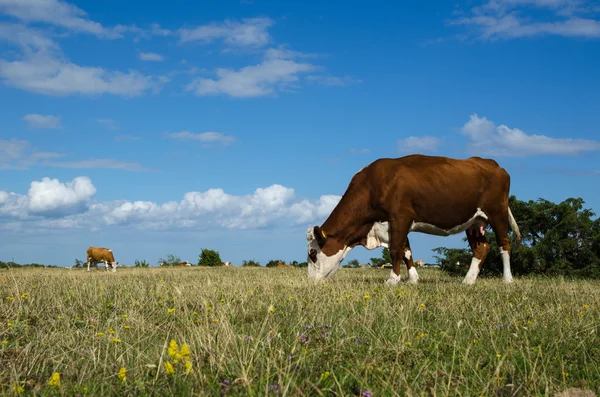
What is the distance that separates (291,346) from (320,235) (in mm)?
8138

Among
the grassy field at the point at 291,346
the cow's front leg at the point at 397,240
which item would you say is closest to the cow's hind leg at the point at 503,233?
the cow's front leg at the point at 397,240

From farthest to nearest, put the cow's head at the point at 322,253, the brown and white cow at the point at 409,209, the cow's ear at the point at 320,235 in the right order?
1. the cow's head at the point at 322,253
2. the cow's ear at the point at 320,235
3. the brown and white cow at the point at 409,209

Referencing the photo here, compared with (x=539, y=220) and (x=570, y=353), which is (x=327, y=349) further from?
(x=539, y=220)

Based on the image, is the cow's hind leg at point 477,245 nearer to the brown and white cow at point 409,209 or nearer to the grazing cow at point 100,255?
the brown and white cow at point 409,209

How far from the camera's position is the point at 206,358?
14.1 ft

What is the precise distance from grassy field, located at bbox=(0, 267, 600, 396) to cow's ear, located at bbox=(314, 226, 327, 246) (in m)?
4.12

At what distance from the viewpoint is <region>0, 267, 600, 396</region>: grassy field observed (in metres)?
3.78

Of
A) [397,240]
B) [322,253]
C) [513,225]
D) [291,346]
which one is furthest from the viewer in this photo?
[513,225]

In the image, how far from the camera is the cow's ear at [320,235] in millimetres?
12530

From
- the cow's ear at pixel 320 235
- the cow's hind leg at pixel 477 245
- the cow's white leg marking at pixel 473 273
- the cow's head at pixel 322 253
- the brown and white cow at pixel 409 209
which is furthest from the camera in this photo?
the cow's hind leg at pixel 477 245

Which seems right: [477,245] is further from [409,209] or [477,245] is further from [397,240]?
[397,240]

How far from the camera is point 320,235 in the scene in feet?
41.8

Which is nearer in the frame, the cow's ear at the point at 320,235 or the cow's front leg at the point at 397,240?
the cow's front leg at the point at 397,240

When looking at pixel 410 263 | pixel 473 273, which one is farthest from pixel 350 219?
pixel 473 273
